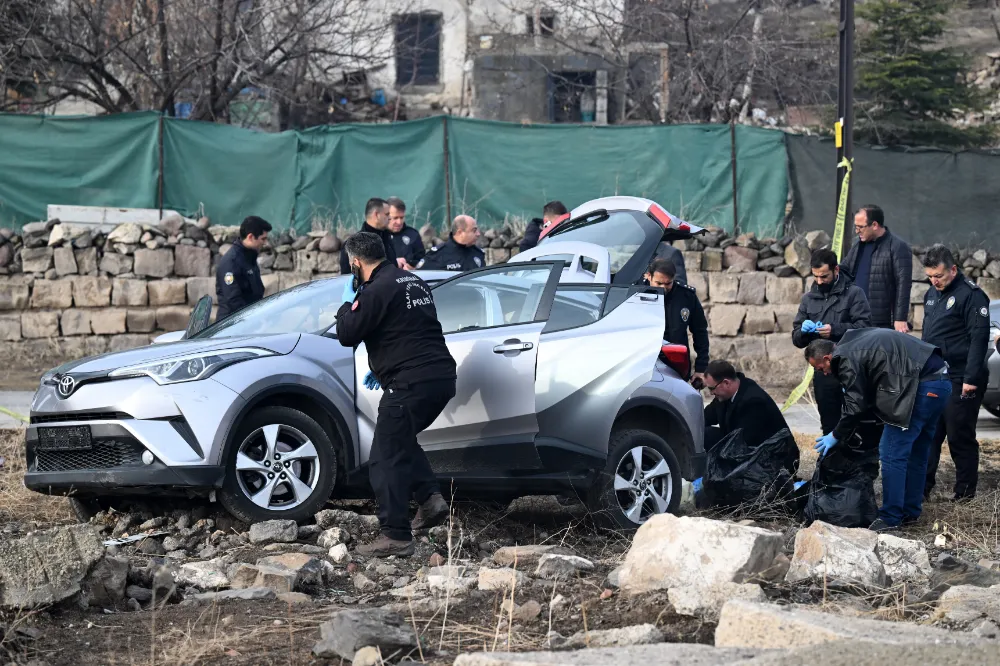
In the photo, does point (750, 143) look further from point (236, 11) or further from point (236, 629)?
point (236, 629)

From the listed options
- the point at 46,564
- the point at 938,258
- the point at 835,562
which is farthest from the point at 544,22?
the point at 46,564

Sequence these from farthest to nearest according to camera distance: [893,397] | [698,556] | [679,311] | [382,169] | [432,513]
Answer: [382,169] < [679,311] < [893,397] < [432,513] < [698,556]

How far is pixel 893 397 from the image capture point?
7.43 metres

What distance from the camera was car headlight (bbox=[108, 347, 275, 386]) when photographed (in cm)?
673

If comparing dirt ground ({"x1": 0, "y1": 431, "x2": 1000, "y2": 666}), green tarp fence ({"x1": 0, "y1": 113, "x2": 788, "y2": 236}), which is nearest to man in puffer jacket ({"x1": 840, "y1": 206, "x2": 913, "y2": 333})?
dirt ground ({"x1": 0, "y1": 431, "x2": 1000, "y2": 666})

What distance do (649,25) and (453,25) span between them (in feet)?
24.7

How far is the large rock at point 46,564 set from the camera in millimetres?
5074

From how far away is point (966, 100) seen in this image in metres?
24.0

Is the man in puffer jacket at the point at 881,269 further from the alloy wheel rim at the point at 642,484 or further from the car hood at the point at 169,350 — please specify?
the car hood at the point at 169,350

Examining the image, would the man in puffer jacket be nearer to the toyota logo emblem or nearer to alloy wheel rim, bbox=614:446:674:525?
alloy wheel rim, bbox=614:446:674:525

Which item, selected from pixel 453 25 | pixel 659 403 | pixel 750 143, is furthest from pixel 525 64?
pixel 659 403

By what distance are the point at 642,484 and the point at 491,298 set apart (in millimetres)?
1425

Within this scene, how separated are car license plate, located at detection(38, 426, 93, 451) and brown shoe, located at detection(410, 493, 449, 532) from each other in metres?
1.76

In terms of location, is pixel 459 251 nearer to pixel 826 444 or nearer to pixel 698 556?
pixel 826 444
